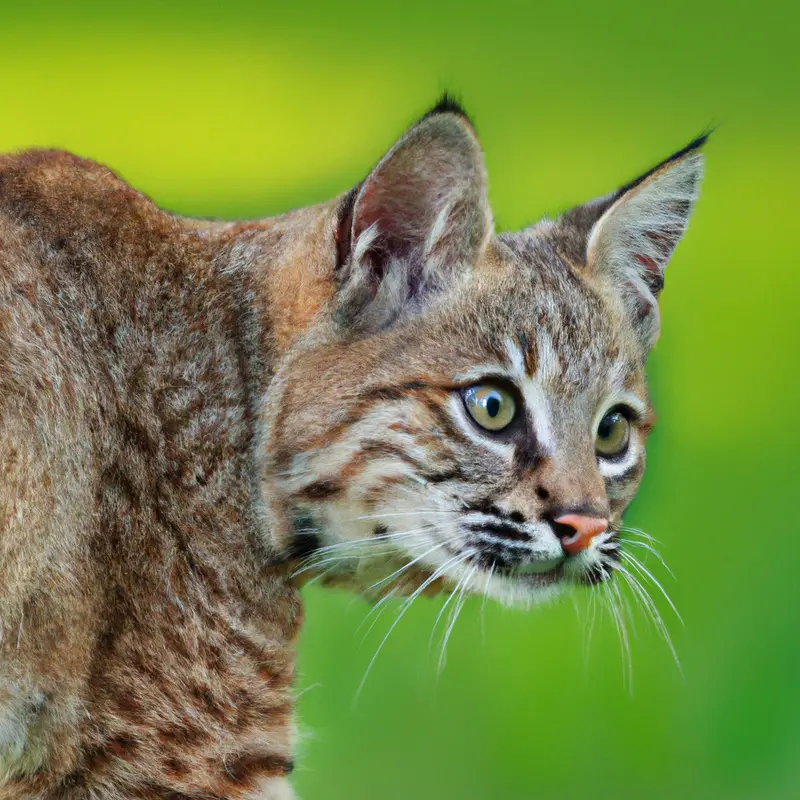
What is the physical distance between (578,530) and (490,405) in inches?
13.0

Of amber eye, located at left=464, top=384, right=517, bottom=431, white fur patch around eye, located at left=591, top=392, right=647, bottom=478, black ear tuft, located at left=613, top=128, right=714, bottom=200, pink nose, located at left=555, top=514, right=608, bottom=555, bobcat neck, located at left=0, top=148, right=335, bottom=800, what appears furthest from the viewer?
black ear tuft, located at left=613, top=128, right=714, bottom=200

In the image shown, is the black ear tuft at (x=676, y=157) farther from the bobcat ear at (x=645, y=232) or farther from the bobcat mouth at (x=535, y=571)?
the bobcat mouth at (x=535, y=571)

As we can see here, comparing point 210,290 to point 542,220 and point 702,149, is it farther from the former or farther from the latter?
point 702,149

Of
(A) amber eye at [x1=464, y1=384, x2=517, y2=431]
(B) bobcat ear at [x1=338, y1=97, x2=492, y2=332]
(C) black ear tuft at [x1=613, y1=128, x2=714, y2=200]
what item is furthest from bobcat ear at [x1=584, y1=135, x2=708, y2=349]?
(A) amber eye at [x1=464, y1=384, x2=517, y2=431]

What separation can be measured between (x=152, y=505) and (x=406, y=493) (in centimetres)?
52

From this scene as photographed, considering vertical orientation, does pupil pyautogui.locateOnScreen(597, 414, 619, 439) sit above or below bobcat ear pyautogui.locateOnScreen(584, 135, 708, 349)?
below

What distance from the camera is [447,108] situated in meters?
2.43

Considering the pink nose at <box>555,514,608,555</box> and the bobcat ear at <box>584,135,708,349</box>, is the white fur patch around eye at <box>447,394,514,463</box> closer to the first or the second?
the pink nose at <box>555,514,608,555</box>

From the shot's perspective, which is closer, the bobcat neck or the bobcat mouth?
the bobcat neck

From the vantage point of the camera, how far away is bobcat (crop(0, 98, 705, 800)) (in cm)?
228

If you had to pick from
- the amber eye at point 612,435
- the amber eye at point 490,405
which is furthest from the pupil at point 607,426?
the amber eye at point 490,405

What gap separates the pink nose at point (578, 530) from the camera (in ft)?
7.84

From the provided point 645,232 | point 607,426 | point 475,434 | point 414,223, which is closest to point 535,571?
point 475,434

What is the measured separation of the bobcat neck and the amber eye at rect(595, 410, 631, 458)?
730 millimetres
